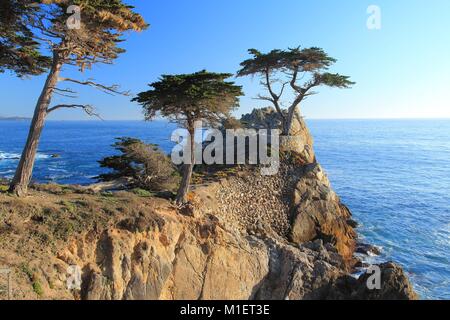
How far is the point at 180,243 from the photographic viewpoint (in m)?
13.8

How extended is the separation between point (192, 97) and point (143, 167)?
8.77 metres

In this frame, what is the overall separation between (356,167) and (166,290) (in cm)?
4601

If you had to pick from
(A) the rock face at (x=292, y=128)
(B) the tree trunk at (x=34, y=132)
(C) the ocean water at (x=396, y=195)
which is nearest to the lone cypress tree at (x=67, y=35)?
(B) the tree trunk at (x=34, y=132)

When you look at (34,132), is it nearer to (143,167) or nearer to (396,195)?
(143,167)

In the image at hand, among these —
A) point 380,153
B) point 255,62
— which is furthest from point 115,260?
point 380,153

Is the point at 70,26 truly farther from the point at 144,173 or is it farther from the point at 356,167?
the point at 356,167

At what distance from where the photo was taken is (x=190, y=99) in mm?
15102

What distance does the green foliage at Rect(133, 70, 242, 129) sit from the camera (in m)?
14.9

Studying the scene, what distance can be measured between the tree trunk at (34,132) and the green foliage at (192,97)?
3.59 metres

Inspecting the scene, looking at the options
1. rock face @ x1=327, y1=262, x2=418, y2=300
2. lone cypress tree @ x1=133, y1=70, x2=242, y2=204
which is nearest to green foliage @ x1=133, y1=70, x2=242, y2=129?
lone cypress tree @ x1=133, y1=70, x2=242, y2=204

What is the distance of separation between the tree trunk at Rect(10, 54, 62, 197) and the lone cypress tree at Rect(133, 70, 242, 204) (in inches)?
143

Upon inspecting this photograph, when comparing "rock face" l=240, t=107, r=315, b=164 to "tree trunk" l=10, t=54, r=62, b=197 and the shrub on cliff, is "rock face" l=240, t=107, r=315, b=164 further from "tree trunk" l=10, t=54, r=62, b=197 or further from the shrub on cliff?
"tree trunk" l=10, t=54, r=62, b=197

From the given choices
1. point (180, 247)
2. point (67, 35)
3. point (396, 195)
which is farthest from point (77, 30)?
point (396, 195)
